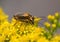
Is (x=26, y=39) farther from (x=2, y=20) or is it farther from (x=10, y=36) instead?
(x=2, y=20)

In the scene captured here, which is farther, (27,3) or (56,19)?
(27,3)

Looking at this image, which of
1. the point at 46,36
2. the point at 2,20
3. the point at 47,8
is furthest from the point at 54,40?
the point at 47,8

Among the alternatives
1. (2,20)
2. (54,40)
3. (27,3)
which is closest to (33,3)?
(27,3)

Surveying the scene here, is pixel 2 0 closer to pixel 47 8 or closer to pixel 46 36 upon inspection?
pixel 47 8

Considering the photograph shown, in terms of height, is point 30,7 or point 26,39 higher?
point 26,39

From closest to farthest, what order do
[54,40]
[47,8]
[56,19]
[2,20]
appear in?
1. [54,40]
2. [2,20]
3. [56,19]
4. [47,8]

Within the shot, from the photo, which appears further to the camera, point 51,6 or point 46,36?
point 51,6

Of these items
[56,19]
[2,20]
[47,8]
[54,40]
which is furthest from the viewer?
[47,8]

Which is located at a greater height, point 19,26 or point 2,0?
point 19,26
